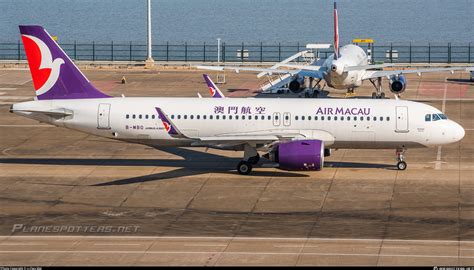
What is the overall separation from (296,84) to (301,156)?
30.9 m

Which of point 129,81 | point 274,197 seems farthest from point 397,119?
point 129,81

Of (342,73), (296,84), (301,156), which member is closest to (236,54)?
(296,84)

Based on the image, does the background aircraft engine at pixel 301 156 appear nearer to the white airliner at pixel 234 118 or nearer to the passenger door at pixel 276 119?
the white airliner at pixel 234 118

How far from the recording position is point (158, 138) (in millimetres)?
48750

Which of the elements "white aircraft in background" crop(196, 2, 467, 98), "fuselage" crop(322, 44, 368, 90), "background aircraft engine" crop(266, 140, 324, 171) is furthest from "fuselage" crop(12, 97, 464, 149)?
"white aircraft in background" crop(196, 2, 467, 98)

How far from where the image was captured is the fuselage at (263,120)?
157 ft

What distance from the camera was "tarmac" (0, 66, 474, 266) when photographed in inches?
1362

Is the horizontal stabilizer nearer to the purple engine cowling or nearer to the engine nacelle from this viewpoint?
the purple engine cowling

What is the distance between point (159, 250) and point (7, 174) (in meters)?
15.8

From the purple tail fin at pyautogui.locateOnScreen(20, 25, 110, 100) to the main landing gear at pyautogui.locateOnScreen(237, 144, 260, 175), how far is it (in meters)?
7.86

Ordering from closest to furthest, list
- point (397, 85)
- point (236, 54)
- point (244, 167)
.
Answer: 1. point (244, 167)
2. point (397, 85)
3. point (236, 54)

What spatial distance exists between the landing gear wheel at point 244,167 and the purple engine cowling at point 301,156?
7.55 ft

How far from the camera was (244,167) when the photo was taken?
4797cm

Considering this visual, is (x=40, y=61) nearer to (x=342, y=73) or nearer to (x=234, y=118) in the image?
(x=234, y=118)
